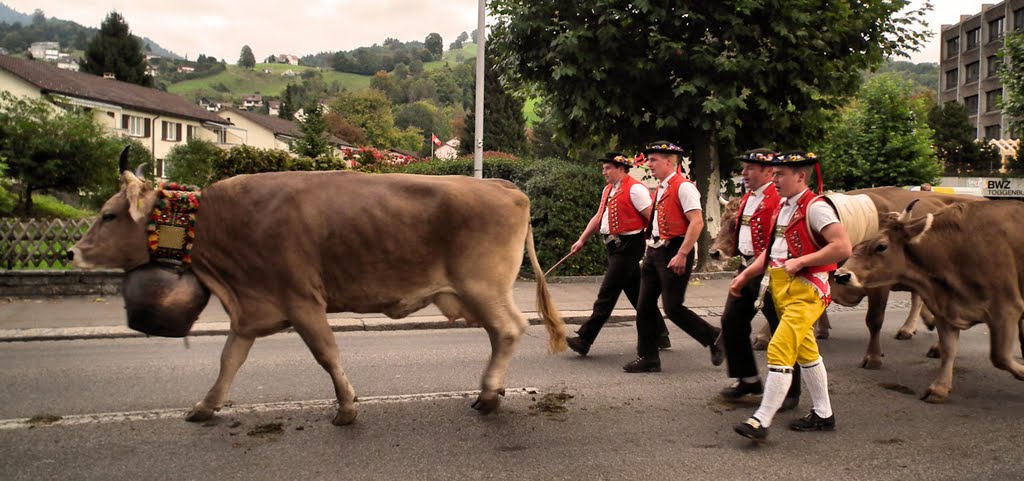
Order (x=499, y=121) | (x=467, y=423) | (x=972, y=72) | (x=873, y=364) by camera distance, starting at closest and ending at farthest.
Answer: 1. (x=467, y=423)
2. (x=873, y=364)
3. (x=499, y=121)
4. (x=972, y=72)

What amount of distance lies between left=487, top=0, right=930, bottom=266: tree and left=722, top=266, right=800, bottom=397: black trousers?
6.95 metres

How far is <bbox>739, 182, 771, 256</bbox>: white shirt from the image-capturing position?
623 centimetres

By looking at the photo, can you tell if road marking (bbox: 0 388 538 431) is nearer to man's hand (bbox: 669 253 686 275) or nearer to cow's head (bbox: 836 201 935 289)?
man's hand (bbox: 669 253 686 275)

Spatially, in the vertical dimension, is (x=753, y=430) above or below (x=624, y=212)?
below

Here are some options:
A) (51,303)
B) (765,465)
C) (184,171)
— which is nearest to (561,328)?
(765,465)

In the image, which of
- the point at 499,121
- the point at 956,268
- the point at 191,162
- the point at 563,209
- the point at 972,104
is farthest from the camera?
the point at 972,104

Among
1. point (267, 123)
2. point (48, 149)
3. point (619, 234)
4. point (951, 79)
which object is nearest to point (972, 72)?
point (951, 79)

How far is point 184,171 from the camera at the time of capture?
41.1 metres

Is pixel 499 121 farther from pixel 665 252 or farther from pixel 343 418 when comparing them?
pixel 343 418

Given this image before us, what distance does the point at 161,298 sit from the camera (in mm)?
5074

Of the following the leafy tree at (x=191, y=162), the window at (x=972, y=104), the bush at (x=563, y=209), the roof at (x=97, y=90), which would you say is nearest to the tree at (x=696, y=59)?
the bush at (x=563, y=209)

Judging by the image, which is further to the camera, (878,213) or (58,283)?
(58,283)

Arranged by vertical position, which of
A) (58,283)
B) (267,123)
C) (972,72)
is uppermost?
(972,72)

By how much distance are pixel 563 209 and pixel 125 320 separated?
24.2ft
